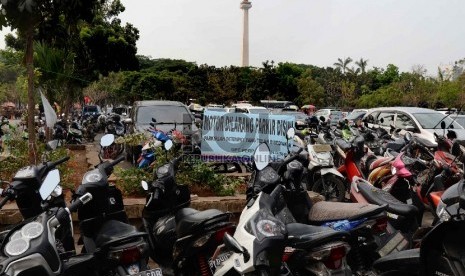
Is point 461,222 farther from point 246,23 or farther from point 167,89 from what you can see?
point 246,23

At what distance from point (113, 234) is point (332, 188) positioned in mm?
4584

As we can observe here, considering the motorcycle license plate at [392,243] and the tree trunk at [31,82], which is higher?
the tree trunk at [31,82]

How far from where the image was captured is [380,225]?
12.6ft

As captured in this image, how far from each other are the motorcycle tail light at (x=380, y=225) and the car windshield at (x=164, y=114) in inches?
295

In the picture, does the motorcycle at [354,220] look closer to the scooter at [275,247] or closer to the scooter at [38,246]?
the scooter at [275,247]

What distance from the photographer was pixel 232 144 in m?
7.38

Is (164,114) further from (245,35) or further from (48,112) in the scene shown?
(245,35)

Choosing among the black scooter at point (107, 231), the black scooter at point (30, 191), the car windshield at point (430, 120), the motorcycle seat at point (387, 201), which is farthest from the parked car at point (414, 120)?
the black scooter at point (30, 191)

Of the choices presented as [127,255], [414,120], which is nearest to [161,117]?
→ [414,120]

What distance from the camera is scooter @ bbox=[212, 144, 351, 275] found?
2.93 metres

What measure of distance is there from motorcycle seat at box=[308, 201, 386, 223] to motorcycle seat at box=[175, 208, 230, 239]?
79cm

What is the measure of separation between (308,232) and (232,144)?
4152mm

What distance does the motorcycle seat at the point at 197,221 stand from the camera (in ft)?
12.0

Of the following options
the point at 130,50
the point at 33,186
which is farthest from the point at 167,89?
the point at 33,186
